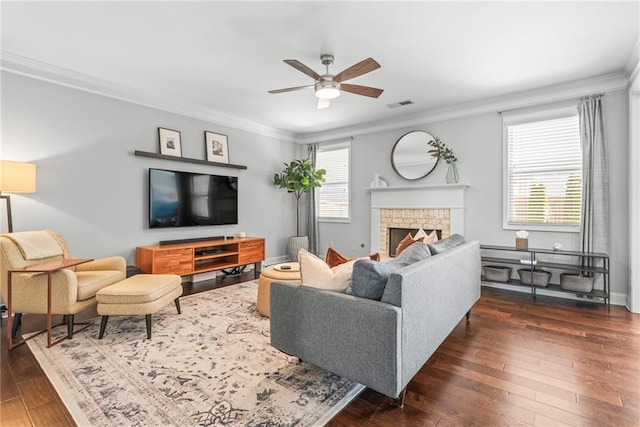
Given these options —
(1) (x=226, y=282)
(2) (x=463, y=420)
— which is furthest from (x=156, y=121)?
(2) (x=463, y=420)

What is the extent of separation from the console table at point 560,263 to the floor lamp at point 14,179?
5464 millimetres

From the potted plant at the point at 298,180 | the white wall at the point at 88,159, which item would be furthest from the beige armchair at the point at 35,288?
the potted plant at the point at 298,180

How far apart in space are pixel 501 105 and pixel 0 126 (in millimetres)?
6175

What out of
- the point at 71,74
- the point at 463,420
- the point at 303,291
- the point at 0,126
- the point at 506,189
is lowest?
the point at 463,420

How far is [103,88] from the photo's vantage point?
3.95m

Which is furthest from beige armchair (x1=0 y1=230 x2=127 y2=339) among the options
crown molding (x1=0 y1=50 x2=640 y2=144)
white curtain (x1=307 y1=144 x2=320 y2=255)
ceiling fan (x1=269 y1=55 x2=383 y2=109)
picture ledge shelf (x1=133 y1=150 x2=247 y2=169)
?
white curtain (x1=307 y1=144 x2=320 y2=255)

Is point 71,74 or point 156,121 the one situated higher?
point 71,74

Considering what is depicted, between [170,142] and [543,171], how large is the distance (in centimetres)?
539

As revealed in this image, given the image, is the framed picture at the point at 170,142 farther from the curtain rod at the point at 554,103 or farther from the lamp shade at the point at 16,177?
the curtain rod at the point at 554,103

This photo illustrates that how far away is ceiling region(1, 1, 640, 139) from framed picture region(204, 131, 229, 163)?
3.14 feet

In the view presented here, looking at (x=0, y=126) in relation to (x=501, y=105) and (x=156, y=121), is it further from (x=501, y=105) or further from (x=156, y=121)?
(x=501, y=105)

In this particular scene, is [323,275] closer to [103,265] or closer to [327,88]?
[327,88]

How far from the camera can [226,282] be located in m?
4.82

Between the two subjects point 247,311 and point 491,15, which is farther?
point 247,311
